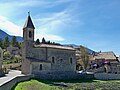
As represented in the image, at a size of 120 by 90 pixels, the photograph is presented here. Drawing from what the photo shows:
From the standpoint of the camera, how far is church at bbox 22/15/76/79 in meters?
54.3

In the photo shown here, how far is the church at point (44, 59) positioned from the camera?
54281 mm

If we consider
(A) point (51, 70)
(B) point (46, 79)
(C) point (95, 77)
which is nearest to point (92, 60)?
(C) point (95, 77)

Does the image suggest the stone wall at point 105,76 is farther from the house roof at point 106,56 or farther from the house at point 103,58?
the house roof at point 106,56

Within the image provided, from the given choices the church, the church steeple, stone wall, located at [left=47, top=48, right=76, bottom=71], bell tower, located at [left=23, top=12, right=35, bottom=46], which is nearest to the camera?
the church

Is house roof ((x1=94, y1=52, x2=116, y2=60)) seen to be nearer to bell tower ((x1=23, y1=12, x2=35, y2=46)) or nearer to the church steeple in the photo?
bell tower ((x1=23, y1=12, x2=35, y2=46))

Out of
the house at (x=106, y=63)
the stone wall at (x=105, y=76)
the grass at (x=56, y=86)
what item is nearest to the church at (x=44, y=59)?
the grass at (x=56, y=86)

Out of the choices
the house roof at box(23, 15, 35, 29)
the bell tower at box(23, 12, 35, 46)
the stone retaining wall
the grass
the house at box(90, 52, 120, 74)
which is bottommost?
the grass

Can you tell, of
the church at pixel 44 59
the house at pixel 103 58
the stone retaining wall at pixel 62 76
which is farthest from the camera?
the house at pixel 103 58

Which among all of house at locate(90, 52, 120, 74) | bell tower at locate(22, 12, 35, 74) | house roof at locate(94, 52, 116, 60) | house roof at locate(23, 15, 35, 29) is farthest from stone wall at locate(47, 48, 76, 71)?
house roof at locate(94, 52, 116, 60)

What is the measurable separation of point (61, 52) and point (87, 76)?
27.6ft

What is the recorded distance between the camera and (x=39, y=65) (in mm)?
55125

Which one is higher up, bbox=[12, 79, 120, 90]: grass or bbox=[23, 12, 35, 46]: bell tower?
bbox=[23, 12, 35, 46]: bell tower

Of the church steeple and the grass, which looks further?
the church steeple

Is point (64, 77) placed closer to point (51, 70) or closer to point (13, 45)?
point (51, 70)
